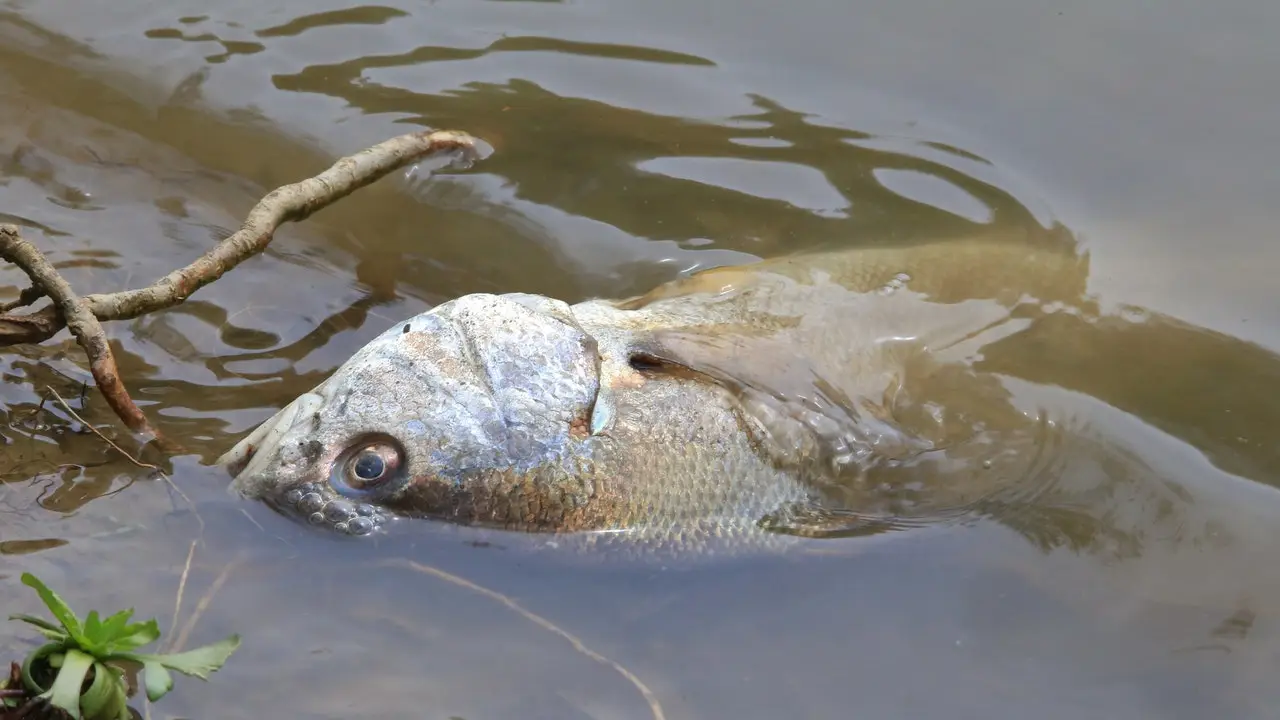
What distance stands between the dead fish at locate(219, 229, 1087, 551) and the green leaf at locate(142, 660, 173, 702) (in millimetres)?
706

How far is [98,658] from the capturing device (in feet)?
7.73

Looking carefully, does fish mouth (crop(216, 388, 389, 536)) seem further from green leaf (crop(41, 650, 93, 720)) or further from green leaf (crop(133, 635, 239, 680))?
green leaf (crop(41, 650, 93, 720))

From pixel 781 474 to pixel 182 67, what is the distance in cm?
315

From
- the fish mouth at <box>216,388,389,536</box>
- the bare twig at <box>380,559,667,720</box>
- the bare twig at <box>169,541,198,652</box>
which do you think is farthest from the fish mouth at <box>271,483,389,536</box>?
the bare twig at <box>169,541,198,652</box>

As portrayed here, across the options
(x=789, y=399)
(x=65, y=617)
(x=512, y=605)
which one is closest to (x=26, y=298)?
(x=65, y=617)

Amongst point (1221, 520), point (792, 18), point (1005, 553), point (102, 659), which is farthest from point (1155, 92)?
point (102, 659)

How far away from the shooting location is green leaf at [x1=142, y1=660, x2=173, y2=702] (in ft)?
7.42

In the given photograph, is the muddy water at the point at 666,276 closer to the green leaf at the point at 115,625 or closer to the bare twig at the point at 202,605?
the bare twig at the point at 202,605

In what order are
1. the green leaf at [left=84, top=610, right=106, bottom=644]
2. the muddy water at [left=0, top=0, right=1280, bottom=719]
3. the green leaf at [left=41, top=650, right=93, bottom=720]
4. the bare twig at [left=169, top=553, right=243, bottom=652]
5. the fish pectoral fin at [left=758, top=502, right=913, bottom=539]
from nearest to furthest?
the green leaf at [left=41, top=650, right=93, bottom=720], the green leaf at [left=84, top=610, right=106, bottom=644], the bare twig at [left=169, top=553, right=243, bottom=652], the muddy water at [left=0, top=0, right=1280, bottom=719], the fish pectoral fin at [left=758, top=502, right=913, bottom=539]

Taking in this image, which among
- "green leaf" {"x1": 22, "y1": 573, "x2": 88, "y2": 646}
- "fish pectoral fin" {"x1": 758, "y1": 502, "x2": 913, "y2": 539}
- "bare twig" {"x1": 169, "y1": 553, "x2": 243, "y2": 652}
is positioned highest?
"fish pectoral fin" {"x1": 758, "y1": 502, "x2": 913, "y2": 539}

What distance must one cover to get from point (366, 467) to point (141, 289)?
1070mm

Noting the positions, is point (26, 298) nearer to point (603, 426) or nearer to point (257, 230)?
point (257, 230)

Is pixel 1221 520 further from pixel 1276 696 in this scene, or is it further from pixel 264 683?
pixel 264 683

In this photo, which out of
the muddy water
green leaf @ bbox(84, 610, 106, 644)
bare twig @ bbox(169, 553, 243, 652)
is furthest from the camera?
the muddy water
